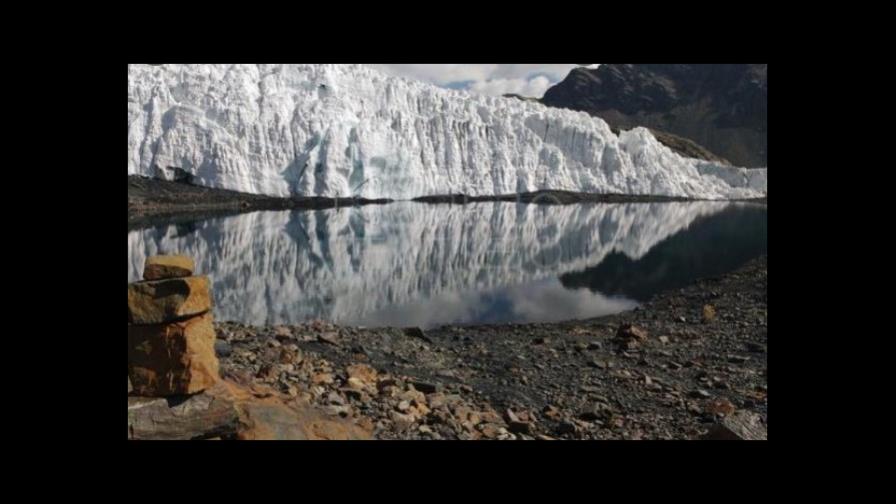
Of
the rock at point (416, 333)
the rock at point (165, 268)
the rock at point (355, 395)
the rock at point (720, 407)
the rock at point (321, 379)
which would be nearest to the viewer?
the rock at point (165, 268)

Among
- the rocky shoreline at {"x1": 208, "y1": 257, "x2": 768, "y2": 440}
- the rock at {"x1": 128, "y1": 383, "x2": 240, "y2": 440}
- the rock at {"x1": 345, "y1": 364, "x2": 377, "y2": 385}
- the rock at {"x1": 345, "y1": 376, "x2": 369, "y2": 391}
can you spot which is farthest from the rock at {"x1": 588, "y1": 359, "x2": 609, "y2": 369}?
the rock at {"x1": 128, "y1": 383, "x2": 240, "y2": 440}

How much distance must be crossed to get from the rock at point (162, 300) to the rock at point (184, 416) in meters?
0.61

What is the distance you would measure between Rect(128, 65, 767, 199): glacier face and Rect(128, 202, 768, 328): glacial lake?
83.1 ft

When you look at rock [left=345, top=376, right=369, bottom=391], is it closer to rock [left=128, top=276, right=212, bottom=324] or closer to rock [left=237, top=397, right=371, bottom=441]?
rock [left=237, top=397, right=371, bottom=441]

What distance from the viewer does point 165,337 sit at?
4.42 m

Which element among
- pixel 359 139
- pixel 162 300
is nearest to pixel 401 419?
pixel 162 300

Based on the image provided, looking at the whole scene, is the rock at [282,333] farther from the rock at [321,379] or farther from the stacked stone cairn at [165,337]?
the stacked stone cairn at [165,337]

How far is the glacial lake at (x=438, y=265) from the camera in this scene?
15773mm

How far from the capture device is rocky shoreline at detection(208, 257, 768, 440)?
619cm

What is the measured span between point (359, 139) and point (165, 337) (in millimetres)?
64501

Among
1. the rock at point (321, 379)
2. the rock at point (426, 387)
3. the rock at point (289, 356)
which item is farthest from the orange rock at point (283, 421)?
the rock at point (426, 387)

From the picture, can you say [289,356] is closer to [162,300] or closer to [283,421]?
[283,421]
